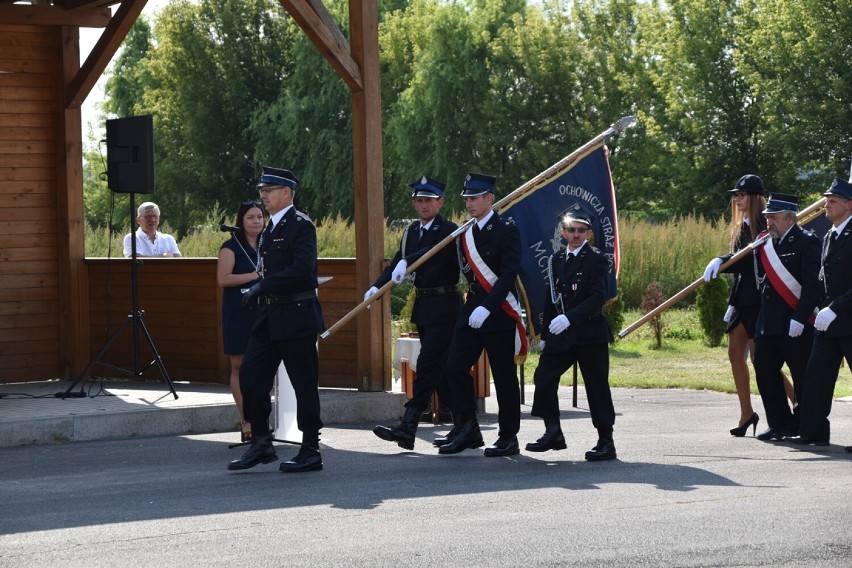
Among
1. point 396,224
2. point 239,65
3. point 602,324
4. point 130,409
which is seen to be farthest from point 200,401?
point 239,65

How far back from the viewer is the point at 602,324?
10203 millimetres

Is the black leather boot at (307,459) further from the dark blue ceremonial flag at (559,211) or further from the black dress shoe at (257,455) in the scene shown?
the dark blue ceremonial flag at (559,211)

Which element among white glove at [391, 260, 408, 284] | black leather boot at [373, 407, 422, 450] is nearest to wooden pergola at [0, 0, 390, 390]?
white glove at [391, 260, 408, 284]

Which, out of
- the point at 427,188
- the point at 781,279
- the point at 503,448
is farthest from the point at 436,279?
the point at 781,279

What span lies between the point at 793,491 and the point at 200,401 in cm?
554

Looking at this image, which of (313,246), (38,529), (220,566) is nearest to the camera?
(220,566)

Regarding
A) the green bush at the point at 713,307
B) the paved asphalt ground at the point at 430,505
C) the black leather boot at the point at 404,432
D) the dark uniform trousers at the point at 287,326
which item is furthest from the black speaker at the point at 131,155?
the green bush at the point at 713,307

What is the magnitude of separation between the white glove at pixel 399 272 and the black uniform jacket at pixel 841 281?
296cm

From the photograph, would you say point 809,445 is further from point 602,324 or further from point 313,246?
point 313,246

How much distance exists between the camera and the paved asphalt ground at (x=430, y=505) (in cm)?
686

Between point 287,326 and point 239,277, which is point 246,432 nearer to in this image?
point 239,277

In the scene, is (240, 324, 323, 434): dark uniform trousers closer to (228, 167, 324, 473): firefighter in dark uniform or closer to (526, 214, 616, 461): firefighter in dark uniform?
(228, 167, 324, 473): firefighter in dark uniform

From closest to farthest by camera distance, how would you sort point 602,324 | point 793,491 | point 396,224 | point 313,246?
point 793,491, point 313,246, point 602,324, point 396,224

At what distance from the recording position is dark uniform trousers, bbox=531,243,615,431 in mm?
10062
